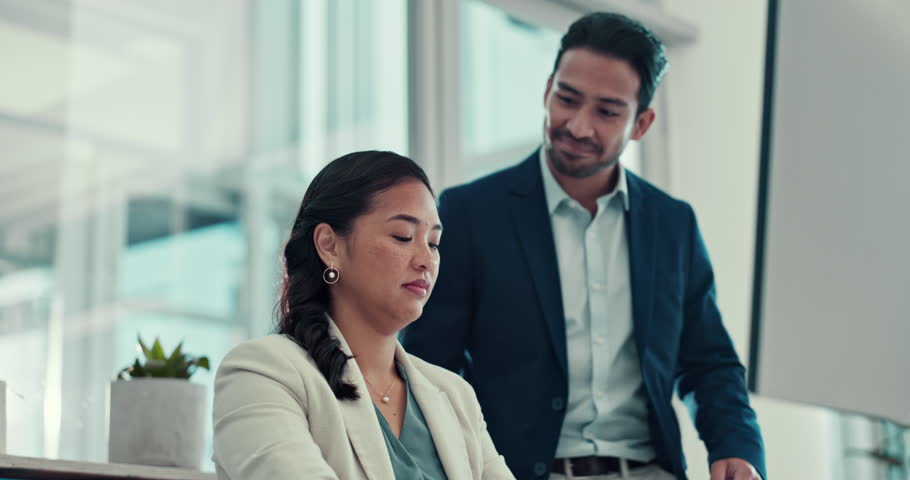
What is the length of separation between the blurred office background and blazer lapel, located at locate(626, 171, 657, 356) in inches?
41.6

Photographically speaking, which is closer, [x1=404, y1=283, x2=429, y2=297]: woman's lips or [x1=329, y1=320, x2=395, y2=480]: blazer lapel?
[x1=329, y1=320, x2=395, y2=480]: blazer lapel

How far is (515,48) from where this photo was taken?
3.70 metres

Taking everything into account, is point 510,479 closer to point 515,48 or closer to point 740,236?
point 515,48

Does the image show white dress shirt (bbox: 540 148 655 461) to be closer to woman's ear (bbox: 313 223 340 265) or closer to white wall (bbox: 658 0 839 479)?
woman's ear (bbox: 313 223 340 265)

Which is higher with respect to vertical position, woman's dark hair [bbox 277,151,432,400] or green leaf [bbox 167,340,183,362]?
woman's dark hair [bbox 277,151,432,400]

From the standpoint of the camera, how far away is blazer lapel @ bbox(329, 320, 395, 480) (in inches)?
59.6

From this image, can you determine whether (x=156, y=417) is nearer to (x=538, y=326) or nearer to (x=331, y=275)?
(x=331, y=275)

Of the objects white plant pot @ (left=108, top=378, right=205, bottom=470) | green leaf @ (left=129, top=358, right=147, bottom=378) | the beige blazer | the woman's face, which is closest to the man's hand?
the beige blazer

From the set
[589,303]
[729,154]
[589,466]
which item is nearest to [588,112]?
[589,303]

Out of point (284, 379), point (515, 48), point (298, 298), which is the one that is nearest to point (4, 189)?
point (298, 298)

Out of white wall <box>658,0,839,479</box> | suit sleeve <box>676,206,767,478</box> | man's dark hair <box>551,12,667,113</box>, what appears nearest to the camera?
suit sleeve <box>676,206,767,478</box>

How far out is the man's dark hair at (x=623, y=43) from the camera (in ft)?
7.29

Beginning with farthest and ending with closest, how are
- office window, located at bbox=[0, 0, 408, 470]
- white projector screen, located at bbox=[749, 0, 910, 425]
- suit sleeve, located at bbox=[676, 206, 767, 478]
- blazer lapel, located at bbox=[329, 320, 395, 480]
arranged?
white projector screen, located at bbox=[749, 0, 910, 425] → office window, located at bbox=[0, 0, 408, 470] → suit sleeve, located at bbox=[676, 206, 767, 478] → blazer lapel, located at bbox=[329, 320, 395, 480]

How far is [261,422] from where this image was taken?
56.4 inches
